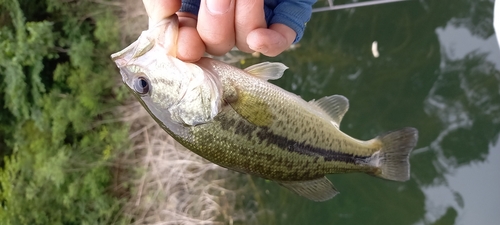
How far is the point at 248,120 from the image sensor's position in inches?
57.8

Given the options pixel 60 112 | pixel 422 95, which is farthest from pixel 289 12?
pixel 60 112

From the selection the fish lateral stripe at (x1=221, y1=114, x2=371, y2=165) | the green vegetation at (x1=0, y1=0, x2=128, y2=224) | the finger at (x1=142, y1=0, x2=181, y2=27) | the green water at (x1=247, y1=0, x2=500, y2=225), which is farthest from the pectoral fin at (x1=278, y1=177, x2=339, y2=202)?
the green vegetation at (x1=0, y1=0, x2=128, y2=224)

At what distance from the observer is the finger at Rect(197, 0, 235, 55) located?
1.21m

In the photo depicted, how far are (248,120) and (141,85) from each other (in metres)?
0.42

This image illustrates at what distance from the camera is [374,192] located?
3545mm

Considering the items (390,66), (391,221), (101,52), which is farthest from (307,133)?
(101,52)

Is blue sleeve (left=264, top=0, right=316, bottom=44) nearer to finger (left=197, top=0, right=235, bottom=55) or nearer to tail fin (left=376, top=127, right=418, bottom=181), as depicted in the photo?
finger (left=197, top=0, right=235, bottom=55)

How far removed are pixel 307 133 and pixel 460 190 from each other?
2.41 metres

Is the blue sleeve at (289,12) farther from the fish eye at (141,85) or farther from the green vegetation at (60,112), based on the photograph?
the green vegetation at (60,112)

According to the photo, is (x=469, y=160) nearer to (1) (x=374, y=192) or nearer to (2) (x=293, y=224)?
(1) (x=374, y=192)

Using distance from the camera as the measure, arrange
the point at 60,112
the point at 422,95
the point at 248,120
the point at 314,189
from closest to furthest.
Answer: the point at 248,120
the point at 314,189
the point at 422,95
the point at 60,112

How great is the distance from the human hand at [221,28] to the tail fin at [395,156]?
0.70 m

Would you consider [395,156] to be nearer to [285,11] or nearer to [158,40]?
[285,11]

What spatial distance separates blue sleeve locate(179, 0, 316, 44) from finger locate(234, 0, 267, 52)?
7.3 inches
